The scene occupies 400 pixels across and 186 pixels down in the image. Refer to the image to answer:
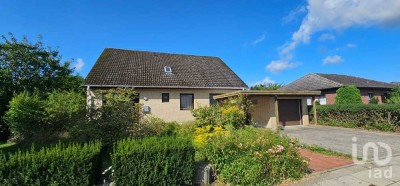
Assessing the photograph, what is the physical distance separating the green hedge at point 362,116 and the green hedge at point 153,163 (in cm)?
1346

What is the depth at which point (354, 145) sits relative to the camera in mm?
9594

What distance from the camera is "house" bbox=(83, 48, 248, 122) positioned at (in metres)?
15.3

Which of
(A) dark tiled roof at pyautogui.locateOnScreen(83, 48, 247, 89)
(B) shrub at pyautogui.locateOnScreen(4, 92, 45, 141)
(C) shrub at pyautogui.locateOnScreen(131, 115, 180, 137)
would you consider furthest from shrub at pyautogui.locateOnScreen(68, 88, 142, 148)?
(A) dark tiled roof at pyautogui.locateOnScreen(83, 48, 247, 89)

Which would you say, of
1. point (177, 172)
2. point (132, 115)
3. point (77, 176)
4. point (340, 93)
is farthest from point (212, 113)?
point (340, 93)

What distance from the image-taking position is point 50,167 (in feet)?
14.6

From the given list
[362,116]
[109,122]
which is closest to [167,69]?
[109,122]

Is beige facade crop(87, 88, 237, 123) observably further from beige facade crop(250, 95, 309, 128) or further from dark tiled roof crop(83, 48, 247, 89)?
beige facade crop(250, 95, 309, 128)

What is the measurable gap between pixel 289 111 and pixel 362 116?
14.6 feet

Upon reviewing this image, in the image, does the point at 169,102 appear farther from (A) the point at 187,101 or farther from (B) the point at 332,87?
(B) the point at 332,87

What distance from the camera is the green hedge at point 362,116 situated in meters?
13.2

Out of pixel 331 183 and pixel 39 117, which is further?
pixel 39 117

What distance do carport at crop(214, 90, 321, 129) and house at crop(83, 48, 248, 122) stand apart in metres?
1.81

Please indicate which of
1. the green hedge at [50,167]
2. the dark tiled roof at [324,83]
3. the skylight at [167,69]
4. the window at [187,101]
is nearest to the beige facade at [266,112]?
the window at [187,101]

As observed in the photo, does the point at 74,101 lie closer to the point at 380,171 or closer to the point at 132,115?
the point at 132,115
